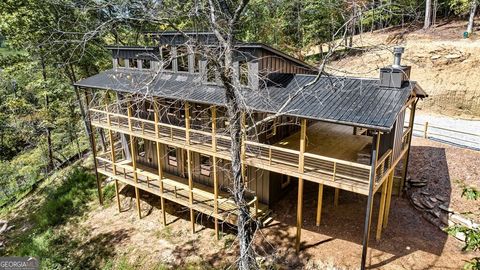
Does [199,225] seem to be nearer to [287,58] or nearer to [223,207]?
[223,207]

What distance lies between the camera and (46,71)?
83.7 ft

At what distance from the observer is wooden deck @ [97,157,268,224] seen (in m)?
14.4

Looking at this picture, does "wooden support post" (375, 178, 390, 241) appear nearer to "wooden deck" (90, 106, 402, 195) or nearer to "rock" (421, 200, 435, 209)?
"wooden deck" (90, 106, 402, 195)

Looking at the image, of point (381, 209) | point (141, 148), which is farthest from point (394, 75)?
point (141, 148)

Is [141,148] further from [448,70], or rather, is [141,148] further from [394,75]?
[448,70]

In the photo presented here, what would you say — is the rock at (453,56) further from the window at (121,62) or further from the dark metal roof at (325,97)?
the window at (121,62)

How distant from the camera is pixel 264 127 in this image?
14125mm

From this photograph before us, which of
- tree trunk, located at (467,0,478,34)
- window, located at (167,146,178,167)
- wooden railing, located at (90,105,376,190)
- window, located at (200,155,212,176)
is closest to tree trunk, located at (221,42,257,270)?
wooden railing, located at (90,105,376,190)

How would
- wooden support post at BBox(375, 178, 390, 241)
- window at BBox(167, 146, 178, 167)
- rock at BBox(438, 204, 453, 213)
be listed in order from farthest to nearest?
window at BBox(167, 146, 178, 167)
rock at BBox(438, 204, 453, 213)
wooden support post at BBox(375, 178, 390, 241)

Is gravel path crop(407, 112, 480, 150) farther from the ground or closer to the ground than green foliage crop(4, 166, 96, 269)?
farther from the ground

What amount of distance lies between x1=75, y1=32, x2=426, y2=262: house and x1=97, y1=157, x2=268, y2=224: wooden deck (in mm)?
53

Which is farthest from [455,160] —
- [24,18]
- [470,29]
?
[24,18]

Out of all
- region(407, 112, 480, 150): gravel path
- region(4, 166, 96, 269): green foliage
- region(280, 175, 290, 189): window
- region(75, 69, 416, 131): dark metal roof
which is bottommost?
region(4, 166, 96, 269): green foliage

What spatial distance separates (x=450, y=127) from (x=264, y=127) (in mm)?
14730
